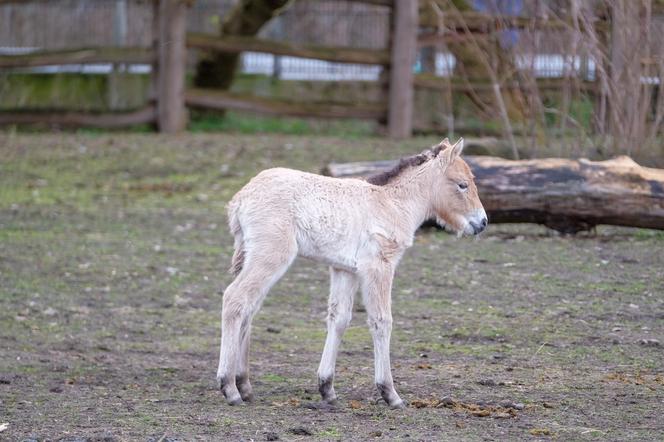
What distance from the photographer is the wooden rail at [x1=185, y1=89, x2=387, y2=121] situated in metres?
16.6

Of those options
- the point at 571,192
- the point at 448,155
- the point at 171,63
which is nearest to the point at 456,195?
the point at 448,155

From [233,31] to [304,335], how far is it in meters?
11.5

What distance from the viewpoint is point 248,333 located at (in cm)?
583

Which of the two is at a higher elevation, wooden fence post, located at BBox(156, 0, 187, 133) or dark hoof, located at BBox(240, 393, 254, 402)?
wooden fence post, located at BBox(156, 0, 187, 133)

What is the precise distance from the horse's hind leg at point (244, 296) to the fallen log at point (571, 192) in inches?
178

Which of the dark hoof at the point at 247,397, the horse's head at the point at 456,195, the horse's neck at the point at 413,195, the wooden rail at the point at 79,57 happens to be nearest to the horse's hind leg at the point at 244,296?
the dark hoof at the point at 247,397

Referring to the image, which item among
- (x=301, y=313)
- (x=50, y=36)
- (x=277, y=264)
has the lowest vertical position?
(x=301, y=313)

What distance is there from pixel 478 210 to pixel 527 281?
8.79ft

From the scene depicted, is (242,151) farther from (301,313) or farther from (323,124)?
(301,313)

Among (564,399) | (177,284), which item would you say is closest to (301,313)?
(177,284)

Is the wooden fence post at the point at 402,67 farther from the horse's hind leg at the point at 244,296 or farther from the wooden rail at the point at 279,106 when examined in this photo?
the horse's hind leg at the point at 244,296

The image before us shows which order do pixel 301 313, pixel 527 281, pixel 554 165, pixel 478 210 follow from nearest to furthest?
pixel 478 210 < pixel 301 313 < pixel 527 281 < pixel 554 165

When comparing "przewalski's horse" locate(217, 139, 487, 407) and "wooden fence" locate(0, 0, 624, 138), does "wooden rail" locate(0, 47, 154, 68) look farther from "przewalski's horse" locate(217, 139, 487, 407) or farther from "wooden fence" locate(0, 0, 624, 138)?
"przewalski's horse" locate(217, 139, 487, 407)

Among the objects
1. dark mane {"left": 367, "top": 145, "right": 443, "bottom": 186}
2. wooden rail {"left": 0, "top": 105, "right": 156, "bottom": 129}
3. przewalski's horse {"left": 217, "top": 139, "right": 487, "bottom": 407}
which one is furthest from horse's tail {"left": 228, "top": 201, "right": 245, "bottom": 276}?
wooden rail {"left": 0, "top": 105, "right": 156, "bottom": 129}
